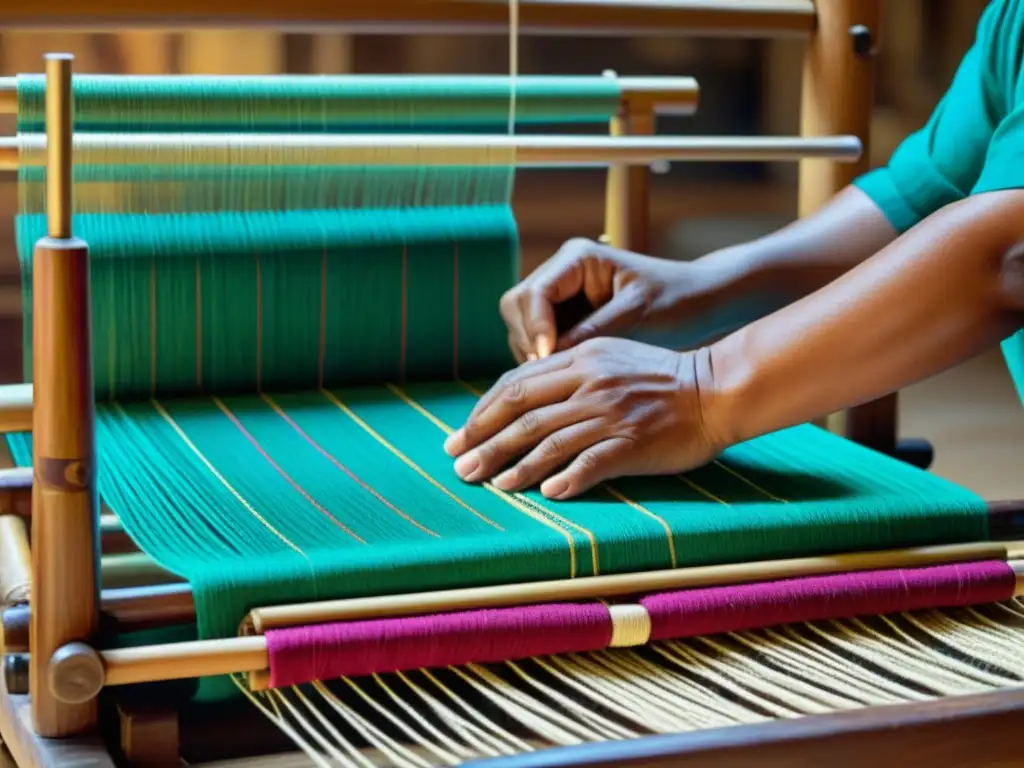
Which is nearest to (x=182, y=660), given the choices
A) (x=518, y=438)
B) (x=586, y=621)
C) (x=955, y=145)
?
(x=586, y=621)

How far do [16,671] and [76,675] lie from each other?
9 cm

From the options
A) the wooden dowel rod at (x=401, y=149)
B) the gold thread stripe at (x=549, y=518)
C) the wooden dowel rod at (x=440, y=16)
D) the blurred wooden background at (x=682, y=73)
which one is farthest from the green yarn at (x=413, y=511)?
the blurred wooden background at (x=682, y=73)

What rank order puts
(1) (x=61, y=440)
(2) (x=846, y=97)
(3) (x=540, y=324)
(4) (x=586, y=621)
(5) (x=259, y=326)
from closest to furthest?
1. (1) (x=61, y=440)
2. (4) (x=586, y=621)
3. (3) (x=540, y=324)
4. (5) (x=259, y=326)
5. (2) (x=846, y=97)

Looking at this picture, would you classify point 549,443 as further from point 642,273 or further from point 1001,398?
point 1001,398

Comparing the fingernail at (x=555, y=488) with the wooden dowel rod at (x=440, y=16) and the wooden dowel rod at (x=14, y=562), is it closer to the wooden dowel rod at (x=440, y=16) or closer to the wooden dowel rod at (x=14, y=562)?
the wooden dowel rod at (x=14, y=562)

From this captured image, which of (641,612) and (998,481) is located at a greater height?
(641,612)

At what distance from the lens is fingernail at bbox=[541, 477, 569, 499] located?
1243 mm

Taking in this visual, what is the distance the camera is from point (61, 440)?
3.22ft

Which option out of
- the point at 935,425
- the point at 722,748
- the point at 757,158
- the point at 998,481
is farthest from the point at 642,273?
the point at 935,425

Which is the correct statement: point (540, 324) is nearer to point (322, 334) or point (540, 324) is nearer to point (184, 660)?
point (322, 334)

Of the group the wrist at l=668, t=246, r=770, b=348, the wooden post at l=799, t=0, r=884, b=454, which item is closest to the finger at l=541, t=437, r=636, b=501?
the wrist at l=668, t=246, r=770, b=348

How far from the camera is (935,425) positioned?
3189 mm

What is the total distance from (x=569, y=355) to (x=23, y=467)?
0.48 m

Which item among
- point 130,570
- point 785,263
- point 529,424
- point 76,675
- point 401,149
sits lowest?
point 130,570
